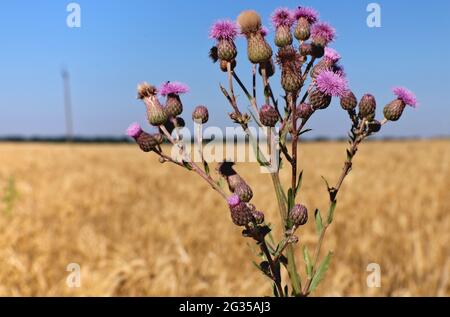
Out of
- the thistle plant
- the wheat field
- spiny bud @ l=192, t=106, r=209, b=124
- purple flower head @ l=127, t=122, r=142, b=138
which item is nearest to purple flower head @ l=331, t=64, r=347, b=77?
the thistle plant

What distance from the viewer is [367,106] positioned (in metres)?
1.80

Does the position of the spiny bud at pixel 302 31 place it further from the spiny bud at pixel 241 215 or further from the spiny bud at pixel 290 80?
the spiny bud at pixel 241 215

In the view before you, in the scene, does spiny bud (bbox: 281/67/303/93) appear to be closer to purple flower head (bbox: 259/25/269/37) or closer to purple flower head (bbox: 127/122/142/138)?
purple flower head (bbox: 259/25/269/37)

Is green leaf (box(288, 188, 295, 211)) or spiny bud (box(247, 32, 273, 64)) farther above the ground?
spiny bud (box(247, 32, 273, 64))

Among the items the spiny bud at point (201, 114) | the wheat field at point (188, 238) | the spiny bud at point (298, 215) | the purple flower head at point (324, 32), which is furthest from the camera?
the wheat field at point (188, 238)

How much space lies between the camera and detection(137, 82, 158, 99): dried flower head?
1.87 m

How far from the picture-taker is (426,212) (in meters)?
9.66

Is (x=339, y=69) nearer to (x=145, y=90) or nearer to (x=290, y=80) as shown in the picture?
(x=290, y=80)

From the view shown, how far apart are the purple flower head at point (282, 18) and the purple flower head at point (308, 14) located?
72mm

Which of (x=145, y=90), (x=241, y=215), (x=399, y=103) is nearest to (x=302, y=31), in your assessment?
(x=399, y=103)

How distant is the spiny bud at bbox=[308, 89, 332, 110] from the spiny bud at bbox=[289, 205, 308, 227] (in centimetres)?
34

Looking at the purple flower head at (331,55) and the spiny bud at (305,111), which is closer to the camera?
the spiny bud at (305,111)

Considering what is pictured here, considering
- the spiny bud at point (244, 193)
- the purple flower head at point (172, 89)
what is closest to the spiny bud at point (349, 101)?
the spiny bud at point (244, 193)

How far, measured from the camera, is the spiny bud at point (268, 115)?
63.6 inches
